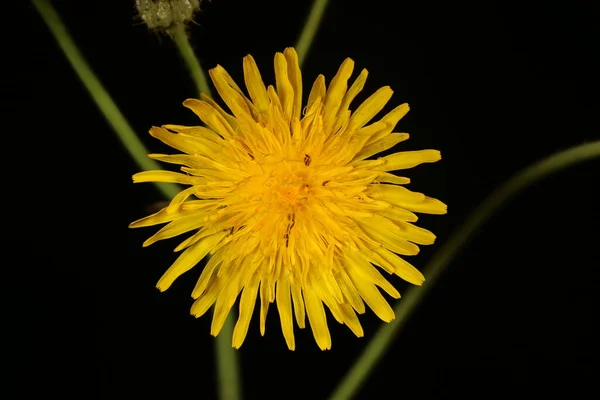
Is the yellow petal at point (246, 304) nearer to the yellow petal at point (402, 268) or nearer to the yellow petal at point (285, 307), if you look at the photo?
the yellow petal at point (285, 307)

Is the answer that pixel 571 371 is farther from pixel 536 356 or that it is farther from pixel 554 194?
pixel 554 194

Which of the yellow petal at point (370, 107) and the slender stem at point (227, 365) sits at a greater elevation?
the yellow petal at point (370, 107)

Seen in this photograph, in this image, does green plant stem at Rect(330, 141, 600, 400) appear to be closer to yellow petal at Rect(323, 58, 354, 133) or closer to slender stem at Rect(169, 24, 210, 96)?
yellow petal at Rect(323, 58, 354, 133)

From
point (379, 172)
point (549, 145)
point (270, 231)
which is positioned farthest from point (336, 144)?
point (549, 145)

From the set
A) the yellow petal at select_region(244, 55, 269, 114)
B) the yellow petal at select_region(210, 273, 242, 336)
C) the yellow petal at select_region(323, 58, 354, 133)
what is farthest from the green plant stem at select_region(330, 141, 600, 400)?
the yellow petal at select_region(244, 55, 269, 114)

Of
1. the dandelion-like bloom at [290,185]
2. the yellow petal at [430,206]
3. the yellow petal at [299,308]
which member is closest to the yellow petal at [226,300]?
the dandelion-like bloom at [290,185]
